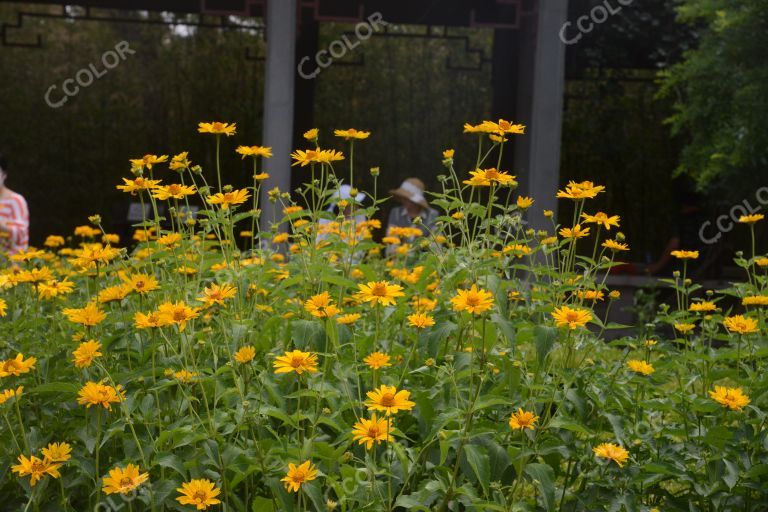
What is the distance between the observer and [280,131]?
5738 mm

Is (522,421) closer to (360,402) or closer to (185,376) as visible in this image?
(360,402)

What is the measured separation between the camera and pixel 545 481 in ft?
5.30

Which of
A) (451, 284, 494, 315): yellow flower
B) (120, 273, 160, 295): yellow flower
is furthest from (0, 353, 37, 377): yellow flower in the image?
(451, 284, 494, 315): yellow flower

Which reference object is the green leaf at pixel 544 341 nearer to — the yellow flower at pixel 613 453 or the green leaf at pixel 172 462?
the yellow flower at pixel 613 453

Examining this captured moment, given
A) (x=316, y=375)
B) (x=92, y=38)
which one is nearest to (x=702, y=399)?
(x=316, y=375)

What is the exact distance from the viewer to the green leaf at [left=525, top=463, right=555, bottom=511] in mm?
1600

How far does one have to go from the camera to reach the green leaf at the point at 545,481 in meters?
1.60

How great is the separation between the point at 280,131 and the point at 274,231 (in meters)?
3.54

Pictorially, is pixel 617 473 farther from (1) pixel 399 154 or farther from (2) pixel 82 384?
(1) pixel 399 154

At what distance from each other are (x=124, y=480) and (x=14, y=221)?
328 cm

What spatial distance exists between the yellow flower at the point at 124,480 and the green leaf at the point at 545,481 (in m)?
0.66

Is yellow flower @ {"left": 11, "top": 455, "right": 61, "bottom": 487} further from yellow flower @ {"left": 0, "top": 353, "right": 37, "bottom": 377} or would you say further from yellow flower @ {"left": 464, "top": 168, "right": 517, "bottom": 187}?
yellow flower @ {"left": 464, "top": 168, "right": 517, "bottom": 187}

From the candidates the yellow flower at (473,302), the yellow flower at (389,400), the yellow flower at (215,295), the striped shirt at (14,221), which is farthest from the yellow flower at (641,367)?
the striped shirt at (14,221)

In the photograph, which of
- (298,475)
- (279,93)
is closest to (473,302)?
(298,475)
